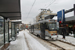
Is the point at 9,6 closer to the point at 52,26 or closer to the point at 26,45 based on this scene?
the point at 26,45

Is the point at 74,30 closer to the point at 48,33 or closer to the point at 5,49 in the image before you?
the point at 48,33

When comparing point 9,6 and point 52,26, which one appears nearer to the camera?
point 9,6

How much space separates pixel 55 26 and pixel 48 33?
54.4 inches

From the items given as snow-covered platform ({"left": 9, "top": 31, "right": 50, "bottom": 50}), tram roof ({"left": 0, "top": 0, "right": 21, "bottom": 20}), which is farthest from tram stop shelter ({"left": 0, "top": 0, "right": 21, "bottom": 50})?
snow-covered platform ({"left": 9, "top": 31, "right": 50, "bottom": 50})

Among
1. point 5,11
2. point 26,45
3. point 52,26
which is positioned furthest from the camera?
point 52,26

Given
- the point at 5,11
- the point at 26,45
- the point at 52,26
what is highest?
the point at 5,11

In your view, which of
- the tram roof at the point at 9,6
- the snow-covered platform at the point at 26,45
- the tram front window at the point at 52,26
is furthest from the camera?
the tram front window at the point at 52,26

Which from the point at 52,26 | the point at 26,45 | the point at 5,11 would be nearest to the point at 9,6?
the point at 5,11

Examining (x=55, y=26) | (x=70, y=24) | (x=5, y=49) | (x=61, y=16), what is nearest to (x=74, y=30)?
(x=70, y=24)

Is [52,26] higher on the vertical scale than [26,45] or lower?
higher

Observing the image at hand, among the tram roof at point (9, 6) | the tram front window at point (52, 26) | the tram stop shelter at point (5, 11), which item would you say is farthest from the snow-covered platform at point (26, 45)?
the tram roof at point (9, 6)

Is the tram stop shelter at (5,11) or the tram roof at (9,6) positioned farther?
the tram stop shelter at (5,11)

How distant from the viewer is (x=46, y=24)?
13.2 meters

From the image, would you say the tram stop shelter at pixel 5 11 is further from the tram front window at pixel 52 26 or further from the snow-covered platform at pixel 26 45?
the tram front window at pixel 52 26
